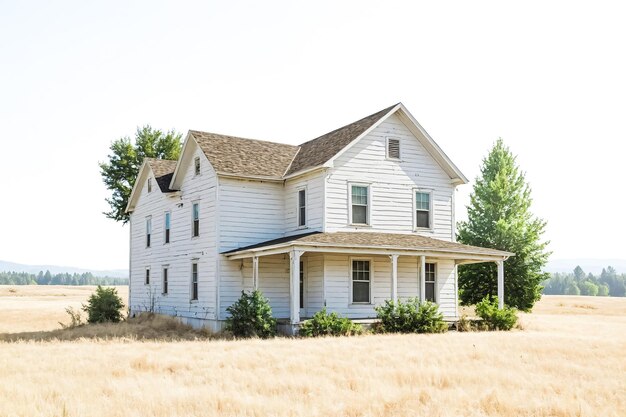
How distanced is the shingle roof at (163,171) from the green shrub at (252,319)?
10.8 m

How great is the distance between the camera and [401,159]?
29.8 meters

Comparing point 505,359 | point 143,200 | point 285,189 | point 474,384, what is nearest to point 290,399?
point 474,384

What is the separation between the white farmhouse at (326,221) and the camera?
27.3 m

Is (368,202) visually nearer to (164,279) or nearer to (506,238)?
(164,279)

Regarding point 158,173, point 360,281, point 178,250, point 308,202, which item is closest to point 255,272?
Answer: point 308,202

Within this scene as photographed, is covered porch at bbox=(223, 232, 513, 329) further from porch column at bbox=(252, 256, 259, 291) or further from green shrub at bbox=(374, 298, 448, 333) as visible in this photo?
green shrub at bbox=(374, 298, 448, 333)

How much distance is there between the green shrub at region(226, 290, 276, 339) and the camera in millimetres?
25078

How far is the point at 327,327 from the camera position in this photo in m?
24.5

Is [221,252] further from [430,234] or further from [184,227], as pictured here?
[430,234]

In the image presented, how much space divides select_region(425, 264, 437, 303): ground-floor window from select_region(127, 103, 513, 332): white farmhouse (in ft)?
0.15

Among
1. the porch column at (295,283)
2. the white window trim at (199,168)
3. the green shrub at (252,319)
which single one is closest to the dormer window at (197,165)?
the white window trim at (199,168)

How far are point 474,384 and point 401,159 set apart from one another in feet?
55.1

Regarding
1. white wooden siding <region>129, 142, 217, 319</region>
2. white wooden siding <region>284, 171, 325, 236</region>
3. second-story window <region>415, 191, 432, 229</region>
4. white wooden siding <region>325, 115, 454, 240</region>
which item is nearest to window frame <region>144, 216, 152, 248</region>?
white wooden siding <region>129, 142, 217, 319</region>

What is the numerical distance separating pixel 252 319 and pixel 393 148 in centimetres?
993
